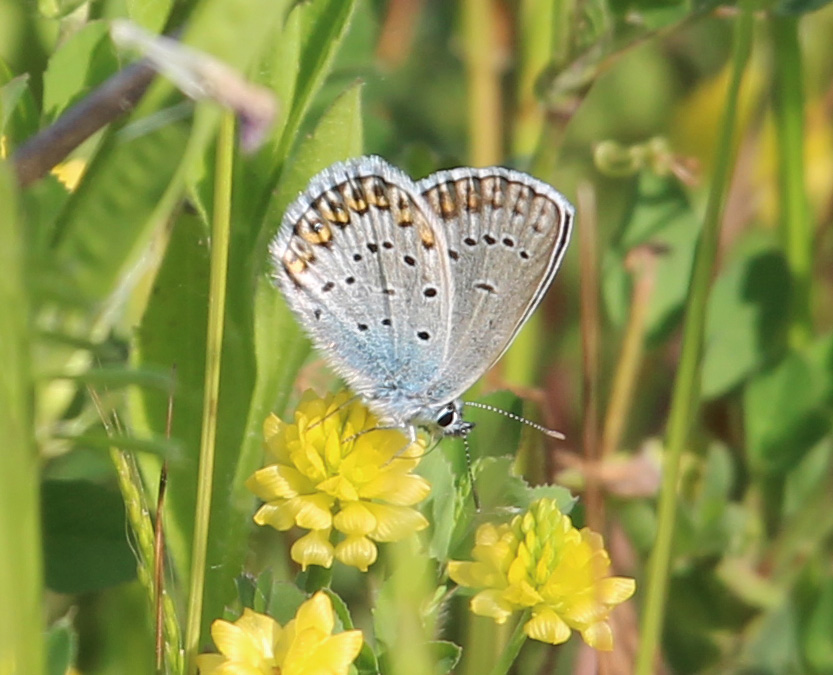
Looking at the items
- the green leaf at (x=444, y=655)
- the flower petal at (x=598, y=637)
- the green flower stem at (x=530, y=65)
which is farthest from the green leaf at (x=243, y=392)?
the green flower stem at (x=530, y=65)

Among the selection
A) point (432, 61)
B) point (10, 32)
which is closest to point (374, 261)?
point (10, 32)

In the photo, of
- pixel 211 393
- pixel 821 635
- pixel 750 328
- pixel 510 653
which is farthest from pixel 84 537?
pixel 750 328

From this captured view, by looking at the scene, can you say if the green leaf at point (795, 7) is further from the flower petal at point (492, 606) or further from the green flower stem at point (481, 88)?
the flower petal at point (492, 606)

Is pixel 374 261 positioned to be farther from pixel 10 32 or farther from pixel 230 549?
pixel 10 32

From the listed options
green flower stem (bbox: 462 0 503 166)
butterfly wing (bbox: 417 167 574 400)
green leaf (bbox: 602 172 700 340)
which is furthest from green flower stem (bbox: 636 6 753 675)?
green flower stem (bbox: 462 0 503 166)

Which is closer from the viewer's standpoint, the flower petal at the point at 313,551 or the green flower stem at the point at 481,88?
the flower petal at the point at 313,551

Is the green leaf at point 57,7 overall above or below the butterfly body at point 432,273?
above
